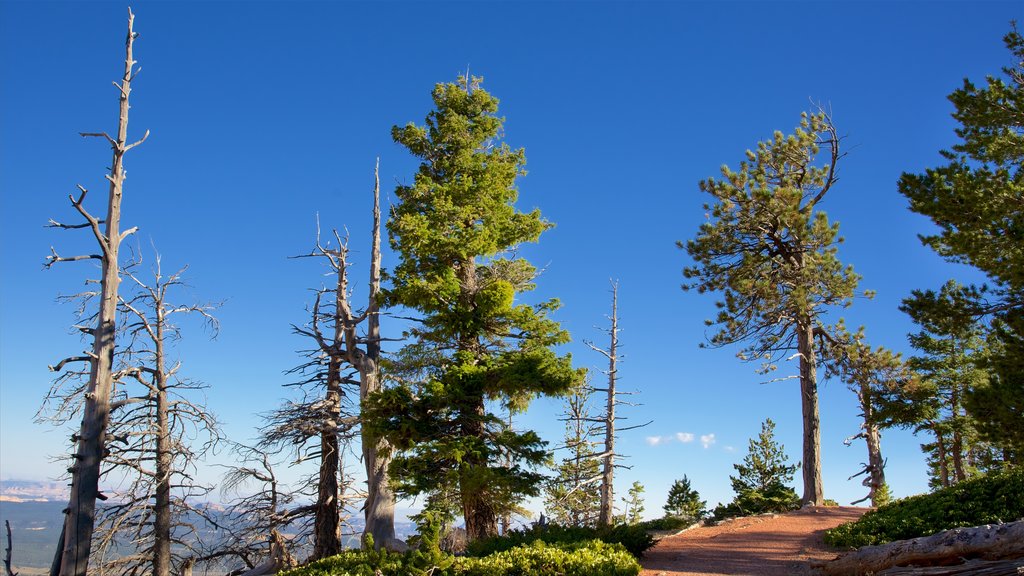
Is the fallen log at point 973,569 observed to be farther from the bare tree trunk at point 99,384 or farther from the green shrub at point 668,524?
the bare tree trunk at point 99,384

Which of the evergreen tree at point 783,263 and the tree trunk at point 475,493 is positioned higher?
the evergreen tree at point 783,263

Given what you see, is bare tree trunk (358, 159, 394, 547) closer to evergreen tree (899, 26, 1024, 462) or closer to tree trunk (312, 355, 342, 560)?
tree trunk (312, 355, 342, 560)

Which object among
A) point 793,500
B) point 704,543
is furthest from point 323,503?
point 793,500

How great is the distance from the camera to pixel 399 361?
47.4 ft

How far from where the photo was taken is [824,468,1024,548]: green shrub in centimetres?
1109

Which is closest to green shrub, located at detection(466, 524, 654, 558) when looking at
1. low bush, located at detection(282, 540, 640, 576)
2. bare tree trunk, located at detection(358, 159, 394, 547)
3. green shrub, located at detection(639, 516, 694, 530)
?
low bush, located at detection(282, 540, 640, 576)

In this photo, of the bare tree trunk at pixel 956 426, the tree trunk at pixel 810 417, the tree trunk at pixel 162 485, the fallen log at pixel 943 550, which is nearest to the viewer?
the fallen log at pixel 943 550

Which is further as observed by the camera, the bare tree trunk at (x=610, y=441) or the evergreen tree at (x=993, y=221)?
the bare tree trunk at (x=610, y=441)

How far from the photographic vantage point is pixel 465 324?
586 inches

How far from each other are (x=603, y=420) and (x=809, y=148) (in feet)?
36.4

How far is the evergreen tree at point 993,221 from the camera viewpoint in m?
11.2

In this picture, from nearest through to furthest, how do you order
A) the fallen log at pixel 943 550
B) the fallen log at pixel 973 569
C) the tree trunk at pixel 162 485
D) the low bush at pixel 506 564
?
the fallen log at pixel 973 569 < the fallen log at pixel 943 550 < the low bush at pixel 506 564 < the tree trunk at pixel 162 485

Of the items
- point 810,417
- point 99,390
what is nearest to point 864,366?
point 810,417

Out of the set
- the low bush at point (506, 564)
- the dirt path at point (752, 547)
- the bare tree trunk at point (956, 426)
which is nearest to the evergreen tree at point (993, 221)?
the dirt path at point (752, 547)
